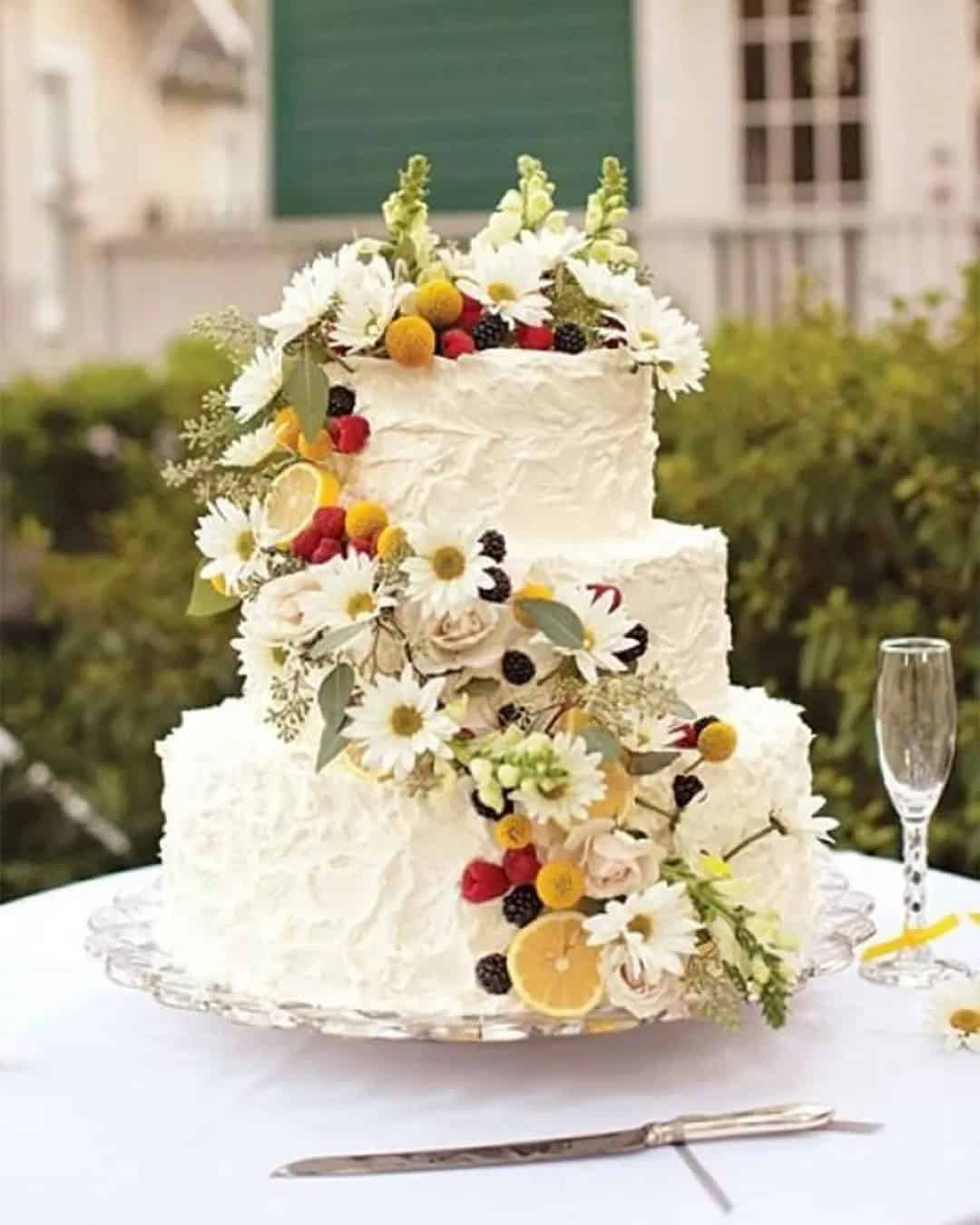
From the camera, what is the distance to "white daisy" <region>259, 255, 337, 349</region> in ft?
6.75

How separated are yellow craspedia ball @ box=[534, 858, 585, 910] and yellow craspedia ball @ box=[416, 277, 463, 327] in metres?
0.50

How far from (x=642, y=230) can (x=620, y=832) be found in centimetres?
726

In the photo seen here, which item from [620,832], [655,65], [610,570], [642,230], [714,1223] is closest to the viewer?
[714,1223]

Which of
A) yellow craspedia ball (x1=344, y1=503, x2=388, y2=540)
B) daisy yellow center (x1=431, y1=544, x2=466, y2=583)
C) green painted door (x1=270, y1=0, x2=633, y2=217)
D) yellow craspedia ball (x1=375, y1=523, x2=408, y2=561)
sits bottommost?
daisy yellow center (x1=431, y1=544, x2=466, y2=583)

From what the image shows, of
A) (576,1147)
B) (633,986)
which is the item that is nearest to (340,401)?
(633,986)

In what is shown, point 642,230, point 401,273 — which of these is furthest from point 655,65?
point 401,273

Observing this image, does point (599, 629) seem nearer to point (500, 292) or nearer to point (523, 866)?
point (523, 866)

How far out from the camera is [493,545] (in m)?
1.97

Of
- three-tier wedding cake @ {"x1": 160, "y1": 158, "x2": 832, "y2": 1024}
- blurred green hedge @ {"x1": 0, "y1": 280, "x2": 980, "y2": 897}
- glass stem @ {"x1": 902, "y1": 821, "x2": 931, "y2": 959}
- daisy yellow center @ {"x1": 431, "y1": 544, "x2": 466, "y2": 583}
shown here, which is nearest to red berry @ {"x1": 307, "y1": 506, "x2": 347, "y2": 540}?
three-tier wedding cake @ {"x1": 160, "y1": 158, "x2": 832, "y2": 1024}

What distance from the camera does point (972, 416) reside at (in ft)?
12.1

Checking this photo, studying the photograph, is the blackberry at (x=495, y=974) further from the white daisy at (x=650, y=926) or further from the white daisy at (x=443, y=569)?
the white daisy at (x=443, y=569)

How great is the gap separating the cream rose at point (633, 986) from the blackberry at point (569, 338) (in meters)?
0.56

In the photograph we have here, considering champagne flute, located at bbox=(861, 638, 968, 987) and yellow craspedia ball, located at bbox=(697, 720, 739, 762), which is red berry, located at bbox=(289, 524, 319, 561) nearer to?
yellow craspedia ball, located at bbox=(697, 720, 739, 762)

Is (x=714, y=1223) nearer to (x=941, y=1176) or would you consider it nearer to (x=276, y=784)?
(x=941, y=1176)
